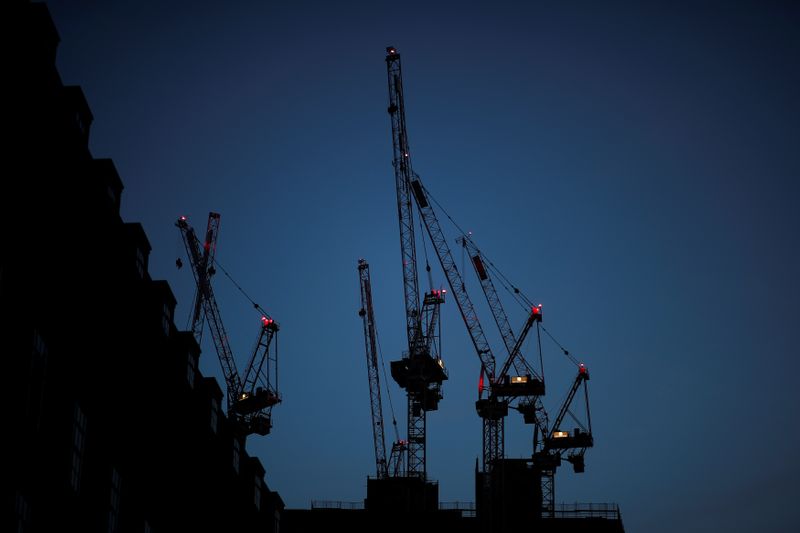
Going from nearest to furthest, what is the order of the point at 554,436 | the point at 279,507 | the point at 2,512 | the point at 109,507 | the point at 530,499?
the point at 2,512, the point at 109,507, the point at 279,507, the point at 530,499, the point at 554,436

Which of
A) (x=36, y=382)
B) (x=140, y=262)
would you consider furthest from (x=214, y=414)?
(x=36, y=382)

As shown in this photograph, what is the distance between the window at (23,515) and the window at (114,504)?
29.2ft

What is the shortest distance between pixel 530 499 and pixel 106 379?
9894cm

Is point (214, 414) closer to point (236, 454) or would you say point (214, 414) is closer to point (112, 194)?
point (236, 454)

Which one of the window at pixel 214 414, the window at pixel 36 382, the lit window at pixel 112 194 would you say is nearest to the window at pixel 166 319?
the window at pixel 214 414

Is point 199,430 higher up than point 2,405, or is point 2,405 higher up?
point 199,430

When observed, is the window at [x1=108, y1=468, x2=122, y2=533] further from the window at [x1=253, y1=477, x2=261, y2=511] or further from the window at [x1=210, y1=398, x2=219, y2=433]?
the window at [x1=253, y1=477, x2=261, y2=511]

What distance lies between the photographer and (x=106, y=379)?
48.6 metres

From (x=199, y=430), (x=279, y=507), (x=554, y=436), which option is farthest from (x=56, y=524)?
(x=554, y=436)

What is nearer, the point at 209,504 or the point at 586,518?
the point at 209,504

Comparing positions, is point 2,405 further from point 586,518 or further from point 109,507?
point 586,518

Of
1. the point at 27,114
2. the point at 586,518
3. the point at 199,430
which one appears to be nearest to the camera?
the point at 27,114

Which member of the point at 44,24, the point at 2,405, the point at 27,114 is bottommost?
the point at 2,405

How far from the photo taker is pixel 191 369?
2554 inches
